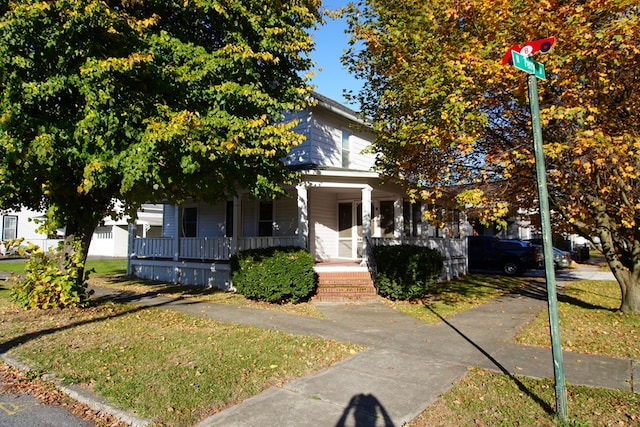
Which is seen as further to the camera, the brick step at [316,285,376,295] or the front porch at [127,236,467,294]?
the front porch at [127,236,467,294]

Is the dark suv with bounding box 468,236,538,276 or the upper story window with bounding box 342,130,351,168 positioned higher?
the upper story window with bounding box 342,130,351,168

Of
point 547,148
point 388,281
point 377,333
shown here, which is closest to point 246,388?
point 377,333

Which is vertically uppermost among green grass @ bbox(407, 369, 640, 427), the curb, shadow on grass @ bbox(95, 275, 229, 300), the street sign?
the street sign

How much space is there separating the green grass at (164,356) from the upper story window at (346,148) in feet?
28.3

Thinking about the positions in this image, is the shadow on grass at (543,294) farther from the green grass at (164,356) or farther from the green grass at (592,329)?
the green grass at (164,356)

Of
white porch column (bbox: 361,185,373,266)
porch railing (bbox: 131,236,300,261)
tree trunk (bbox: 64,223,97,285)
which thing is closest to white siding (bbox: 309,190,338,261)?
porch railing (bbox: 131,236,300,261)

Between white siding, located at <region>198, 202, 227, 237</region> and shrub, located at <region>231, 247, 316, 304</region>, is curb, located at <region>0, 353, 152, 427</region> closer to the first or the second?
shrub, located at <region>231, 247, 316, 304</region>

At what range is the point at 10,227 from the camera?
103 feet

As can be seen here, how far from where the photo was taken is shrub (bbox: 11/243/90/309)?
8.89 meters

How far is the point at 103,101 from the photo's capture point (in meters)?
6.62

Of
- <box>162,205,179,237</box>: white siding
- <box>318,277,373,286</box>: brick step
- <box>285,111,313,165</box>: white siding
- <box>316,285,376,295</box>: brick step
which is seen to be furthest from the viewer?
<box>162,205,179,237</box>: white siding

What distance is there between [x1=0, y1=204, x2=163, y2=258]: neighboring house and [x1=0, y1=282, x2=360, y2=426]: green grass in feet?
75.8

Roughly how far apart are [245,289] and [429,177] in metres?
5.49

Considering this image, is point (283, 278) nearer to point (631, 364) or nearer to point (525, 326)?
point (525, 326)
